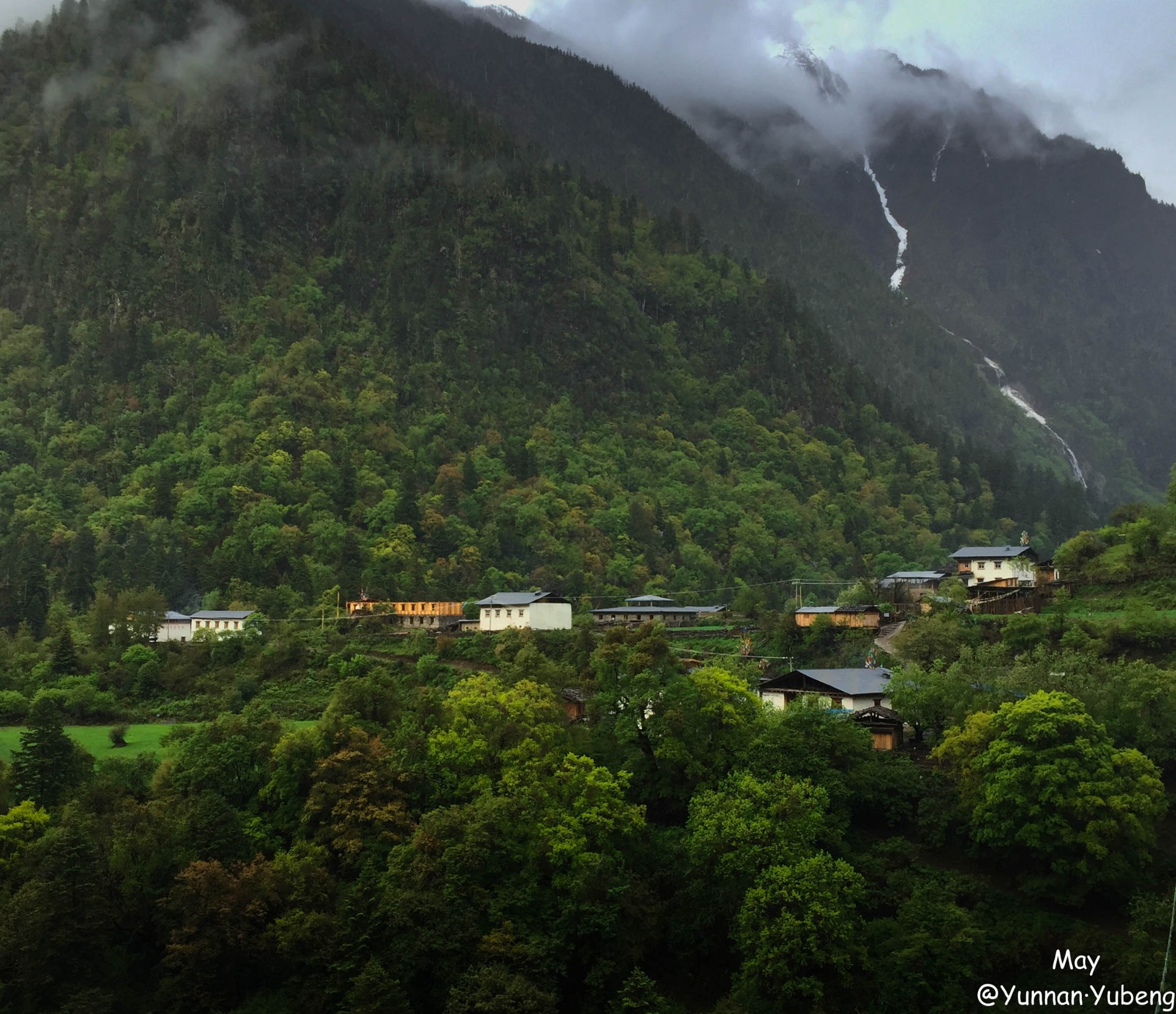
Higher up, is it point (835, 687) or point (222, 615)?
point (222, 615)

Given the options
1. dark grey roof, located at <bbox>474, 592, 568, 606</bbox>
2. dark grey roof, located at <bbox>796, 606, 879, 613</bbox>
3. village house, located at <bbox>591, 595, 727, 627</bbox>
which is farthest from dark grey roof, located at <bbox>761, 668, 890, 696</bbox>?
village house, located at <bbox>591, 595, 727, 627</bbox>

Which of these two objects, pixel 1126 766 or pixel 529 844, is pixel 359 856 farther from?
pixel 1126 766

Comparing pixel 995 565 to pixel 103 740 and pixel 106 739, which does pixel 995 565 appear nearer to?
pixel 106 739

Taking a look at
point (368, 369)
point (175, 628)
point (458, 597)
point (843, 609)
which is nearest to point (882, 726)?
point (843, 609)

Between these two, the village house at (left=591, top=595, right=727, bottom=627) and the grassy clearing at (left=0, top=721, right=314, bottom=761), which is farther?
the village house at (left=591, top=595, right=727, bottom=627)

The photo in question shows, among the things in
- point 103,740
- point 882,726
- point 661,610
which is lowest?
point 103,740

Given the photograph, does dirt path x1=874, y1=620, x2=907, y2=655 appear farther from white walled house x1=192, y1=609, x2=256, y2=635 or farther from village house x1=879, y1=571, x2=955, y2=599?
white walled house x1=192, y1=609, x2=256, y2=635
